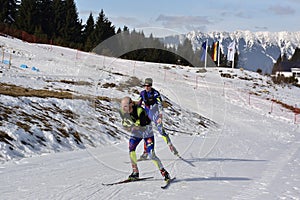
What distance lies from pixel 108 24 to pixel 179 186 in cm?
6569

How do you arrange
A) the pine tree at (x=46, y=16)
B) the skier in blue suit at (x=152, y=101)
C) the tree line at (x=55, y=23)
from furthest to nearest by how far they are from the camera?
1. the pine tree at (x=46, y=16)
2. the tree line at (x=55, y=23)
3. the skier in blue suit at (x=152, y=101)

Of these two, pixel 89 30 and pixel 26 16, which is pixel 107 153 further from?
pixel 89 30

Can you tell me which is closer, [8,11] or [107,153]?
[107,153]

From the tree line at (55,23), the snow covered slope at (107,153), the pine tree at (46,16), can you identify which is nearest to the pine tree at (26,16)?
the tree line at (55,23)

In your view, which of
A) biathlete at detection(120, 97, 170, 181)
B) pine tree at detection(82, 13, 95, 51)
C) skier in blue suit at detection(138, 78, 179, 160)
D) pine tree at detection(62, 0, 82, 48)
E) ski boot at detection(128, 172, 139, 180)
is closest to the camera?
biathlete at detection(120, 97, 170, 181)

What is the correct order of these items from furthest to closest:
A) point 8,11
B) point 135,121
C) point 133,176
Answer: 1. point 8,11
2. point 133,176
3. point 135,121

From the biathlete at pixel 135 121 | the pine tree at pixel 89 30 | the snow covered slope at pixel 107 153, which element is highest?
the pine tree at pixel 89 30

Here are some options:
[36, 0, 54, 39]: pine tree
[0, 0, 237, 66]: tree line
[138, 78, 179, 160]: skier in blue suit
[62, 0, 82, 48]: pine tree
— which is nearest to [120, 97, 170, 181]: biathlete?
[138, 78, 179, 160]: skier in blue suit

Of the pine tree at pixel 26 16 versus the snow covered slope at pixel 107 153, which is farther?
the pine tree at pixel 26 16

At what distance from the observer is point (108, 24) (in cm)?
7069

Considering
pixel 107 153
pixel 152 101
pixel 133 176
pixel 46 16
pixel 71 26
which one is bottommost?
pixel 107 153

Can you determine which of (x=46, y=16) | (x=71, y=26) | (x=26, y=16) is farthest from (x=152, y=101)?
(x=46, y=16)

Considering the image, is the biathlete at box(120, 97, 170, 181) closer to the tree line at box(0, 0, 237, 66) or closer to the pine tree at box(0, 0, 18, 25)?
the tree line at box(0, 0, 237, 66)

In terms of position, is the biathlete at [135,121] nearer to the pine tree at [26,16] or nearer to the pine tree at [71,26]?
the pine tree at [26,16]
